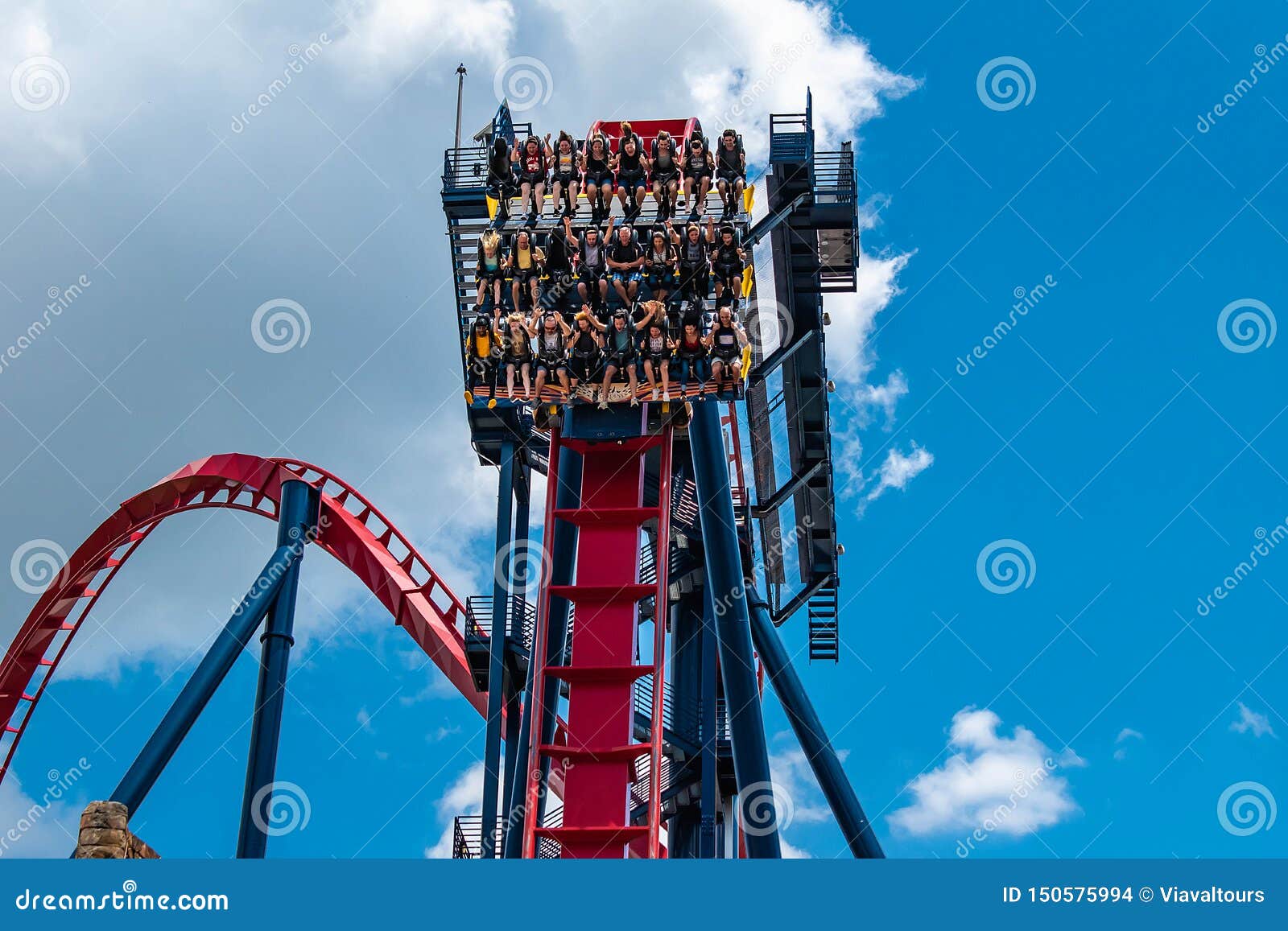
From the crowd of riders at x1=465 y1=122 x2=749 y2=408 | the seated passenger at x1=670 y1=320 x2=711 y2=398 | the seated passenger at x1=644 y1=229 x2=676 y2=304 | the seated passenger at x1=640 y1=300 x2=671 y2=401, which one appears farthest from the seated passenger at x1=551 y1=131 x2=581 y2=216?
the seated passenger at x1=670 y1=320 x2=711 y2=398

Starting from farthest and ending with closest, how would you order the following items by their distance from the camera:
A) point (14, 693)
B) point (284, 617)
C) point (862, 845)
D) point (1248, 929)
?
point (14, 693)
point (284, 617)
point (862, 845)
point (1248, 929)

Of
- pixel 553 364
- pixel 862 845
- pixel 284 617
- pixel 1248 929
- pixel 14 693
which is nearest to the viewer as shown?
pixel 1248 929

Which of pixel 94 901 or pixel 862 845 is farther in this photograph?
pixel 862 845

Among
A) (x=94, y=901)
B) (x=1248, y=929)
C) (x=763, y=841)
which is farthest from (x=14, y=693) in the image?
(x=1248, y=929)

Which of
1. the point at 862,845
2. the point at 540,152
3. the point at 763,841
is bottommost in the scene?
the point at 763,841

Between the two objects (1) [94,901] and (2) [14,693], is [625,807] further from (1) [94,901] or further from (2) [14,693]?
(2) [14,693]

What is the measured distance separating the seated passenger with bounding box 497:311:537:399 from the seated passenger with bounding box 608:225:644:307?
1149 mm

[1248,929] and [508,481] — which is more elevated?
[508,481]

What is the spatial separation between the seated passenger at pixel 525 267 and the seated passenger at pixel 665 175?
1.42 metres

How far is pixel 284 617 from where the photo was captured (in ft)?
74.1

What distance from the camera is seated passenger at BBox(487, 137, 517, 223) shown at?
798 inches

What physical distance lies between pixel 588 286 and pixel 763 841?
620 cm

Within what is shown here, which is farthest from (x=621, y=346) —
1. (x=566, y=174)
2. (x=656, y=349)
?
(x=566, y=174)

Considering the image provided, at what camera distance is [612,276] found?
1945 cm
